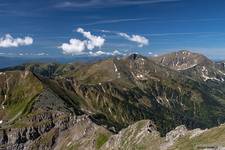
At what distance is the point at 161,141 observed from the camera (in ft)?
648

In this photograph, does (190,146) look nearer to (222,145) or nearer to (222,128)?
(222,128)

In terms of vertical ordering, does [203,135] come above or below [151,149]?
above

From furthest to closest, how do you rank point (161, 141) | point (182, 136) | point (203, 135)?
point (161, 141) → point (182, 136) → point (203, 135)

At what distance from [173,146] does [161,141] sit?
73.6 ft

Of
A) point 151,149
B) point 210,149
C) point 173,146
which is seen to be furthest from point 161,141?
point 210,149

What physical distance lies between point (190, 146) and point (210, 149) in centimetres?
2874

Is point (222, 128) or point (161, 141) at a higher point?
point (222, 128)

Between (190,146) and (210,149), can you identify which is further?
(190,146)

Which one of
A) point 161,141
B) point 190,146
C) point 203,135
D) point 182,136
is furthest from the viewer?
point 161,141

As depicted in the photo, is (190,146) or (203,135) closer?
(190,146)

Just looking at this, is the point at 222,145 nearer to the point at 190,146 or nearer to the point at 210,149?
the point at 210,149

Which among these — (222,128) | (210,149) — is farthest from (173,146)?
(210,149)

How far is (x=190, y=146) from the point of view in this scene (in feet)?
513

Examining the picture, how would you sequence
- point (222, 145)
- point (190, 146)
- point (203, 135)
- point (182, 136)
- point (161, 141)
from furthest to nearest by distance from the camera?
point (161, 141), point (182, 136), point (203, 135), point (190, 146), point (222, 145)
